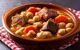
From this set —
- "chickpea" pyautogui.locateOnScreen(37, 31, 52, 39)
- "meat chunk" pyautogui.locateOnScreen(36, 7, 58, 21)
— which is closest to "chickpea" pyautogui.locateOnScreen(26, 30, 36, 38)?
"chickpea" pyautogui.locateOnScreen(37, 31, 52, 39)

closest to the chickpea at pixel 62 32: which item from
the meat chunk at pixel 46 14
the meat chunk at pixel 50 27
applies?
the meat chunk at pixel 50 27

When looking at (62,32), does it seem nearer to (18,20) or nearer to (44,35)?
(44,35)

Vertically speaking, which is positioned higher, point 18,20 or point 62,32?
point 18,20

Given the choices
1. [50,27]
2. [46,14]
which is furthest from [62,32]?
[46,14]

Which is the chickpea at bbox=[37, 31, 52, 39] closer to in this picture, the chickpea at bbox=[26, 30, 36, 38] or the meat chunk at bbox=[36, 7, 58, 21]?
the chickpea at bbox=[26, 30, 36, 38]

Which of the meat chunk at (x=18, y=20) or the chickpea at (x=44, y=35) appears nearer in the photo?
the chickpea at (x=44, y=35)

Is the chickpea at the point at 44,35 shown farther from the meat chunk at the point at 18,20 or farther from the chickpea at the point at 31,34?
the meat chunk at the point at 18,20

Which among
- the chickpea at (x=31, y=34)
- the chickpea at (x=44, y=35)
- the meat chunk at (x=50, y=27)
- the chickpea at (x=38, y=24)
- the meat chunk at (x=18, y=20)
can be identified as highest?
the meat chunk at (x=18, y=20)

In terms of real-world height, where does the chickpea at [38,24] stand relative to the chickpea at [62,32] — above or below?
above

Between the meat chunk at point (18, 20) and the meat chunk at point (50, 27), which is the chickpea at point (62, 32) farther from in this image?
the meat chunk at point (18, 20)
